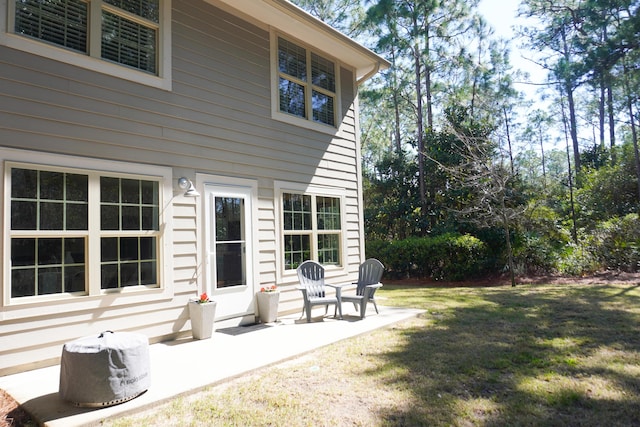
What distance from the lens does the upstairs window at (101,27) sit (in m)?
3.95

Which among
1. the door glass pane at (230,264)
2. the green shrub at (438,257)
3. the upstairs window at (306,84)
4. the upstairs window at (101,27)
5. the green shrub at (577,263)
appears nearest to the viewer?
the upstairs window at (101,27)

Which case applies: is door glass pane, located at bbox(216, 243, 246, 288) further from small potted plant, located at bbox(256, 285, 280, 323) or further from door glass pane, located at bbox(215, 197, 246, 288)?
small potted plant, located at bbox(256, 285, 280, 323)

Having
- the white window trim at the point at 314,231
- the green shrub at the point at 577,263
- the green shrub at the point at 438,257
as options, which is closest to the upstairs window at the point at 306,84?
the white window trim at the point at 314,231

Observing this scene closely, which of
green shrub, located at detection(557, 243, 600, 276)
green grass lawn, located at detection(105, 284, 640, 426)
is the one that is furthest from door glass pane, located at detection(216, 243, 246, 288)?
green shrub, located at detection(557, 243, 600, 276)

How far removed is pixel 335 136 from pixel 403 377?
4872mm

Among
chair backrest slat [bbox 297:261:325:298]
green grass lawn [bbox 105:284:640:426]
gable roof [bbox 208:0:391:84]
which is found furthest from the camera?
chair backrest slat [bbox 297:261:325:298]

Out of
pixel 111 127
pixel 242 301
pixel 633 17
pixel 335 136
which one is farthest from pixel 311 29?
pixel 633 17

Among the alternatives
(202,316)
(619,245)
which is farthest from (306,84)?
(619,245)

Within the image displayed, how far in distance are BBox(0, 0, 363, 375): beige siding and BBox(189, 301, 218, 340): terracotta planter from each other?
0.46ft

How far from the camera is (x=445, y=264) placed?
10.9 m

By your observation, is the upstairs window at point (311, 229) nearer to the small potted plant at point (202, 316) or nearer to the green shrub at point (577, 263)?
the small potted plant at point (202, 316)

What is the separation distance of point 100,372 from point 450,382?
2.73 meters

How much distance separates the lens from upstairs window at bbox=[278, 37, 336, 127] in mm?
6504

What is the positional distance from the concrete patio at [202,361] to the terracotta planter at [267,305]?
0.14 m
